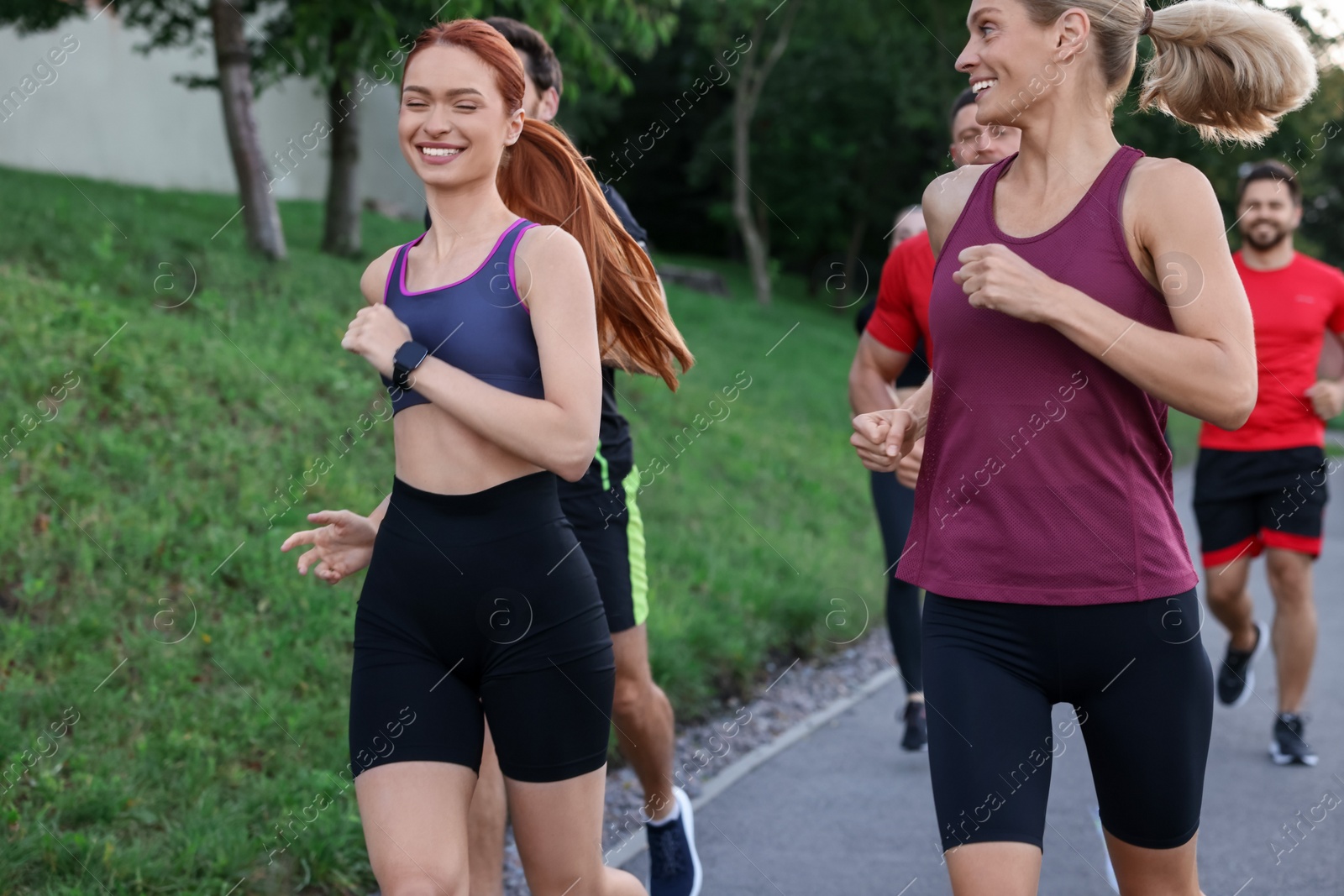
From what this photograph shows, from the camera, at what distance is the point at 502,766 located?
8.72 ft

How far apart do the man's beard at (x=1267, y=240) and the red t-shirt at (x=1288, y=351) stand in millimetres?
128

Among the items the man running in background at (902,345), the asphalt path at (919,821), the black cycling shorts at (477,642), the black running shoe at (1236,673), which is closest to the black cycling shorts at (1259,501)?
the black running shoe at (1236,673)

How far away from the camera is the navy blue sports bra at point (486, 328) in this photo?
2.61m

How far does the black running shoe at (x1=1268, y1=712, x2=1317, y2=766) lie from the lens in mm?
5457

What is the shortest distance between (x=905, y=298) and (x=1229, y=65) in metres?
2.10

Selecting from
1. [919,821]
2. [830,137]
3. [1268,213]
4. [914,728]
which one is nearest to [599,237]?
[919,821]

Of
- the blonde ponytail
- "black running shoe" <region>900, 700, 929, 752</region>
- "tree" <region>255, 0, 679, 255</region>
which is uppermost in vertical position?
the blonde ponytail

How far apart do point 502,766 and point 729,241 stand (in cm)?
4143

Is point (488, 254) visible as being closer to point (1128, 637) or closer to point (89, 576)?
point (1128, 637)

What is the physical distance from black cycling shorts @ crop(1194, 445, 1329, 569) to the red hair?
11.7ft

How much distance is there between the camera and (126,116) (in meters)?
20.4

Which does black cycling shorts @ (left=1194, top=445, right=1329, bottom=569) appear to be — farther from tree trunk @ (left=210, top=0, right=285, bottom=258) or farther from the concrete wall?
the concrete wall

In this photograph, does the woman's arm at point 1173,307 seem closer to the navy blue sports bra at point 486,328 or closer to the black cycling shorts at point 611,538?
the navy blue sports bra at point 486,328

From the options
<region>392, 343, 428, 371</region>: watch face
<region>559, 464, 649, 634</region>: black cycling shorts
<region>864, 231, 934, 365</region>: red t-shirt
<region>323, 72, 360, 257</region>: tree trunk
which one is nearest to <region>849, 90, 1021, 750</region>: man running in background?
<region>864, 231, 934, 365</region>: red t-shirt
